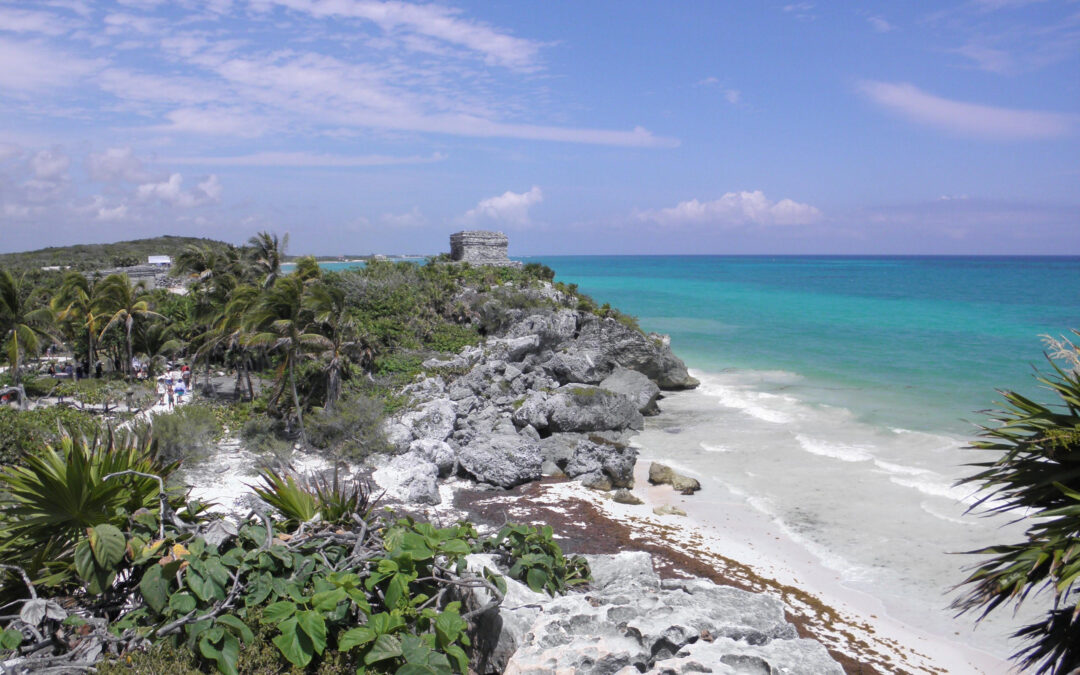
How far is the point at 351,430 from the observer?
14.1 meters

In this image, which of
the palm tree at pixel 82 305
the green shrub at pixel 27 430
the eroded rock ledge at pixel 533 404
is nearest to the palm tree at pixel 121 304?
the palm tree at pixel 82 305

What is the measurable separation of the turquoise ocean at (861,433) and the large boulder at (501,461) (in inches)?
152

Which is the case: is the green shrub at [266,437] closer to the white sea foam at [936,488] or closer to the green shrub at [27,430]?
the green shrub at [27,430]

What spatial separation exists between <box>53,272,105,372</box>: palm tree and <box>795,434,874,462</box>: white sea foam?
22366mm

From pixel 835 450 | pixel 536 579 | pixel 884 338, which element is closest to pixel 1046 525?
pixel 536 579

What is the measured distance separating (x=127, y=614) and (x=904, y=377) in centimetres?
2975

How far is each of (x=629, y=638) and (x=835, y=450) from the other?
14444 mm

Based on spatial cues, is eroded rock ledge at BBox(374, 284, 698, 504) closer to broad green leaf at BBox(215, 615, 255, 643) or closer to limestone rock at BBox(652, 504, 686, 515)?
limestone rock at BBox(652, 504, 686, 515)

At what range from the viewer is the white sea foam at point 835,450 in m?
16.8

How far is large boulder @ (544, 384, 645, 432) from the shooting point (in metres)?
17.5

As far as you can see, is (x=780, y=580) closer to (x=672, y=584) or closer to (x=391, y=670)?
(x=672, y=584)

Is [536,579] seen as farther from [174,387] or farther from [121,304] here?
[121,304]

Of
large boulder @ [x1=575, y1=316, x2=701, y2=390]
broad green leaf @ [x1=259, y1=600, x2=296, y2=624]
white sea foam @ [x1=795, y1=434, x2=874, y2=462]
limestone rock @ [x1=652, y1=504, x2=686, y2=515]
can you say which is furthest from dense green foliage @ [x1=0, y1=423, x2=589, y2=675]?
large boulder @ [x1=575, y1=316, x2=701, y2=390]

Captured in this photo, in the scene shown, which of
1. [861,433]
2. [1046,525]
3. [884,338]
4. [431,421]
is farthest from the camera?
[884,338]
